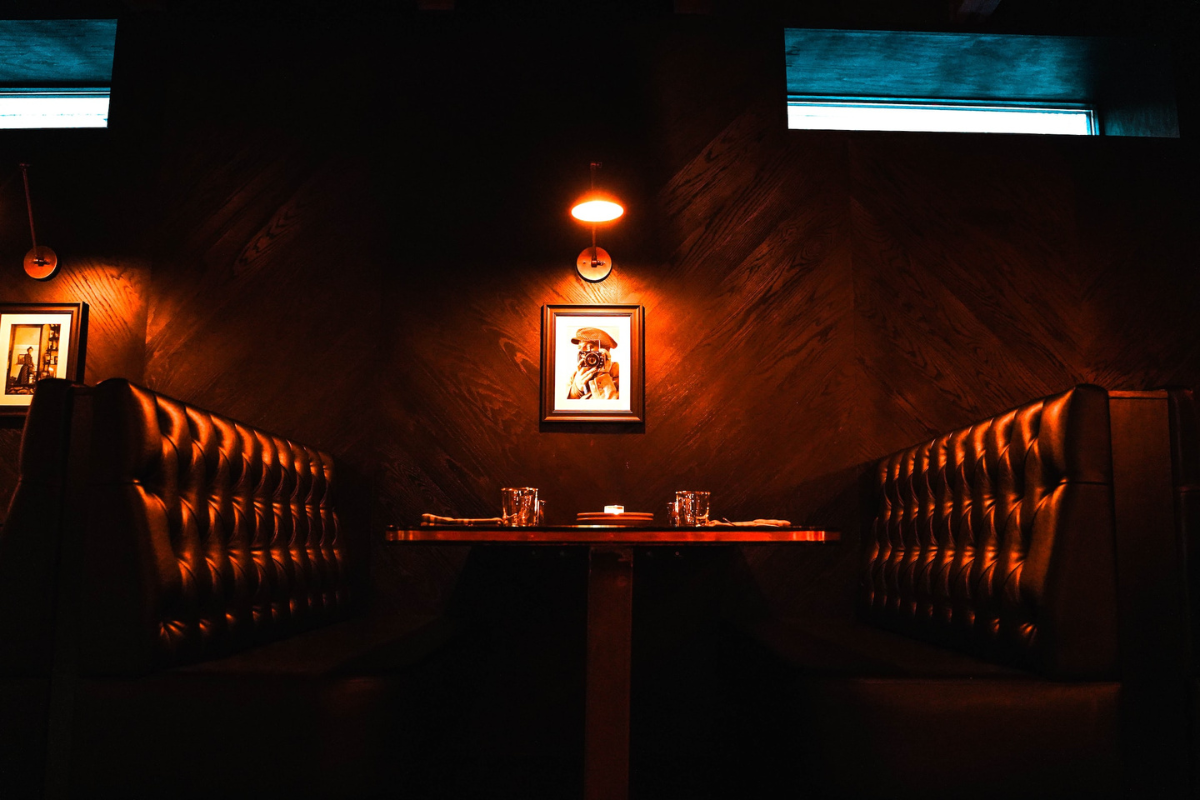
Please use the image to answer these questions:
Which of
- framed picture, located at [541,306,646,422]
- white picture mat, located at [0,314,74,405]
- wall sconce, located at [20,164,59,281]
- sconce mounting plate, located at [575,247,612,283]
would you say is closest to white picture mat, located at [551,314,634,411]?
framed picture, located at [541,306,646,422]

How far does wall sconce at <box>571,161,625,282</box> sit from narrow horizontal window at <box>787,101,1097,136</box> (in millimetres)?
1181

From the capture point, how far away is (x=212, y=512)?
7.48 feet

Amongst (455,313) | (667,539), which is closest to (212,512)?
(667,539)

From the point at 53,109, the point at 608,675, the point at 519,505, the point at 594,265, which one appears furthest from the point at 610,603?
the point at 53,109

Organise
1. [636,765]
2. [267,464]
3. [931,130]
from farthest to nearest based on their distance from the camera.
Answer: [931,130]
[636,765]
[267,464]

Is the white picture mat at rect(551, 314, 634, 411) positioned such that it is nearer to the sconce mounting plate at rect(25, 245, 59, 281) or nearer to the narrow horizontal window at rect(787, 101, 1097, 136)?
the narrow horizontal window at rect(787, 101, 1097, 136)

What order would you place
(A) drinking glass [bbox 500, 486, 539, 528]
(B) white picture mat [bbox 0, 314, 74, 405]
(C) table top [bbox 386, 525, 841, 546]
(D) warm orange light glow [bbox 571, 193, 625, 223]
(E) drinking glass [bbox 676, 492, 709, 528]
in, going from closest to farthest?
(C) table top [bbox 386, 525, 841, 546]
(A) drinking glass [bbox 500, 486, 539, 528]
(E) drinking glass [bbox 676, 492, 709, 528]
(D) warm orange light glow [bbox 571, 193, 625, 223]
(B) white picture mat [bbox 0, 314, 74, 405]

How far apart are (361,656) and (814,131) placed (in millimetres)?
2950

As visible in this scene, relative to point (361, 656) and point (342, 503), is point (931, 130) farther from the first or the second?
point (361, 656)

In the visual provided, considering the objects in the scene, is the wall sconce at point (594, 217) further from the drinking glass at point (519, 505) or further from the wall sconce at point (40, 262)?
the wall sconce at point (40, 262)

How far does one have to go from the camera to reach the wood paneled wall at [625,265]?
12.2 ft

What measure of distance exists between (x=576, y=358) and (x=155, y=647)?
2.13 meters

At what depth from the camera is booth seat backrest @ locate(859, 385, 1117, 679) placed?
200 centimetres

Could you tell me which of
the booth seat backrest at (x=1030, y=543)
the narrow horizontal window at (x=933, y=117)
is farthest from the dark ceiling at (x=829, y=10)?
the booth seat backrest at (x=1030, y=543)
